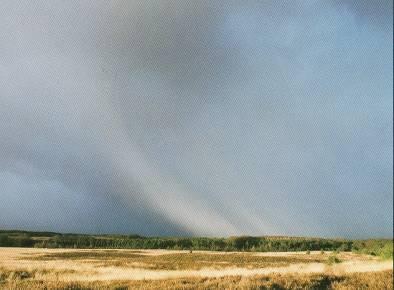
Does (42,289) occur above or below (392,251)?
below

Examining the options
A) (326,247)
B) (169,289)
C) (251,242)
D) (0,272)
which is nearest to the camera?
(169,289)

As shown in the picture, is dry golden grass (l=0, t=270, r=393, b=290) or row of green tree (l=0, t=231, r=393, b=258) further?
row of green tree (l=0, t=231, r=393, b=258)

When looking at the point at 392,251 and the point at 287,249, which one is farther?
the point at 287,249

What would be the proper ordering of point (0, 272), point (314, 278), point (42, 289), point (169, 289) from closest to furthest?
1. point (169, 289)
2. point (42, 289)
3. point (314, 278)
4. point (0, 272)

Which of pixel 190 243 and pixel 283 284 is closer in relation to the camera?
pixel 283 284

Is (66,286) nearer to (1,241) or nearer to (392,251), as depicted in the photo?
(392,251)

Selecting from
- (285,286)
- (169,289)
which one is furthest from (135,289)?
(285,286)

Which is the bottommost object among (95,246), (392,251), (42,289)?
(42,289)

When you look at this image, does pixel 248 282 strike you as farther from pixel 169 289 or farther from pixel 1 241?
pixel 1 241

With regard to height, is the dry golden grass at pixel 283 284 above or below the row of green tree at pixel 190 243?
below

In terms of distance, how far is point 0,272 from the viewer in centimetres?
4700

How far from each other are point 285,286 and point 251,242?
13226 cm

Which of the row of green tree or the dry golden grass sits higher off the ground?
the row of green tree

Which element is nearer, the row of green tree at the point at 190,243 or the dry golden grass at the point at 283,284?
the dry golden grass at the point at 283,284
